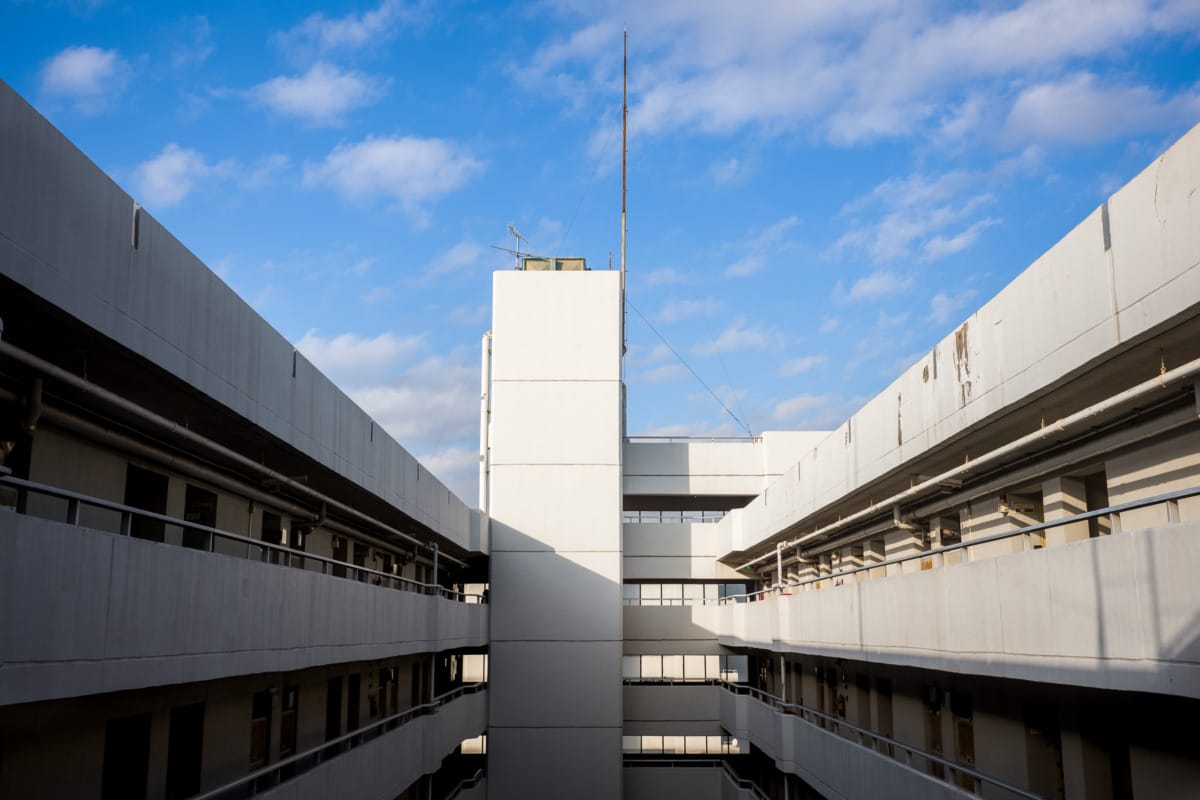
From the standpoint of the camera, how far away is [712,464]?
119ft

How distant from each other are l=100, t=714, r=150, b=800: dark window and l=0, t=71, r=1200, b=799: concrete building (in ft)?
0.09

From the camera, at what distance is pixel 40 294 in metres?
8.23

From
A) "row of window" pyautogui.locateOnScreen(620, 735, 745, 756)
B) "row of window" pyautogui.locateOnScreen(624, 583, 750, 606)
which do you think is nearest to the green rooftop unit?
"row of window" pyautogui.locateOnScreen(624, 583, 750, 606)

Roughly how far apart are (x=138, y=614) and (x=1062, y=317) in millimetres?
9348

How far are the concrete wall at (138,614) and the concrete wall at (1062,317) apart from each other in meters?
8.96

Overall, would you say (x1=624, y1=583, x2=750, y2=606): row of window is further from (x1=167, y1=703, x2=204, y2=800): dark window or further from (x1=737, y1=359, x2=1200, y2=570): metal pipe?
(x1=167, y1=703, x2=204, y2=800): dark window

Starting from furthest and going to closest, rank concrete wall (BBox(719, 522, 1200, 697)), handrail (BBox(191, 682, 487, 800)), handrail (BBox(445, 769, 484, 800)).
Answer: handrail (BBox(445, 769, 484, 800))
handrail (BBox(191, 682, 487, 800))
concrete wall (BBox(719, 522, 1200, 697))

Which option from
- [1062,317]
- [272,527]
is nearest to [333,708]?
[272,527]

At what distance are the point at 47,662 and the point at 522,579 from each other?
24.6 metres

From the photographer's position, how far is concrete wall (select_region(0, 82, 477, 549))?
316 inches

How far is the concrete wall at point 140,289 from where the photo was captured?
803 cm

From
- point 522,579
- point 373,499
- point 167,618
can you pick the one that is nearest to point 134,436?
point 167,618

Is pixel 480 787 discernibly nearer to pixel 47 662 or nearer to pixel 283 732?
pixel 283 732

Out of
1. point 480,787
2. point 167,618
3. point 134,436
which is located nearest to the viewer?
point 167,618
